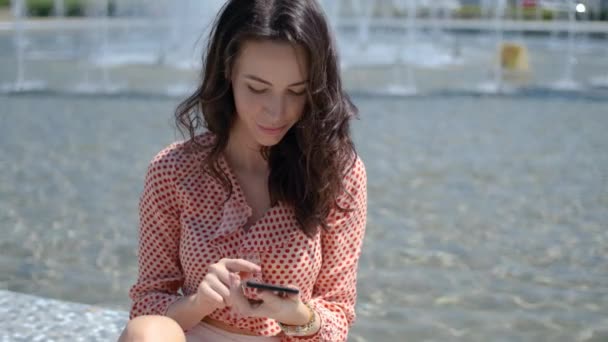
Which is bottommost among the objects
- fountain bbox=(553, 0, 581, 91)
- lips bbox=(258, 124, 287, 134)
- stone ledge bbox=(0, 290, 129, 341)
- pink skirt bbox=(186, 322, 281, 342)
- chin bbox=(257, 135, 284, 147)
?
fountain bbox=(553, 0, 581, 91)

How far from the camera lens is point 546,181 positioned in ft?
21.1

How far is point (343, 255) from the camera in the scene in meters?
2.18

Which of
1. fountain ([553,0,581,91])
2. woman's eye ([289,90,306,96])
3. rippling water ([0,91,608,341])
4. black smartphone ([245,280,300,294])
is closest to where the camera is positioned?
black smartphone ([245,280,300,294])

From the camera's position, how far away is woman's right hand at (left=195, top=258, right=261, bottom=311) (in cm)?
187

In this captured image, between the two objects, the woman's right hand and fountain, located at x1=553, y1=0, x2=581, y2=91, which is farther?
fountain, located at x1=553, y1=0, x2=581, y2=91

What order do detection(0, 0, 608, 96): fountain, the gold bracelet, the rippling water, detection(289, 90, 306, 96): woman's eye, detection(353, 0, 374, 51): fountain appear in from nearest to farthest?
the gold bracelet
detection(289, 90, 306, 96): woman's eye
the rippling water
detection(0, 0, 608, 96): fountain
detection(353, 0, 374, 51): fountain

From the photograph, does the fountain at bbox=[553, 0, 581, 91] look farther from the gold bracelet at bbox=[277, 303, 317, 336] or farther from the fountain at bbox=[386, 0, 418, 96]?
the gold bracelet at bbox=[277, 303, 317, 336]

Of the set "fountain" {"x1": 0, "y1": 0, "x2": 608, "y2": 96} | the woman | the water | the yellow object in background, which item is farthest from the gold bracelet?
the yellow object in background

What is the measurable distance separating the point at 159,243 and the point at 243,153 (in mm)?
295

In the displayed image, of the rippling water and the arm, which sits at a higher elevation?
the arm

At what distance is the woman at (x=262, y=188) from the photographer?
6.66 feet

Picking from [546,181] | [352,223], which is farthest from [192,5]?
[352,223]

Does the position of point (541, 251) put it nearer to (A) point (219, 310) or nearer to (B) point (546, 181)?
(B) point (546, 181)

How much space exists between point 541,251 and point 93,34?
68.1 feet
